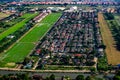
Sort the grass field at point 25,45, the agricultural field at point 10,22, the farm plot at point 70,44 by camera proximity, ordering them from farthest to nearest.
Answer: the agricultural field at point 10,22 → the grass field at point 25,45 → the farm plot at point 70,44

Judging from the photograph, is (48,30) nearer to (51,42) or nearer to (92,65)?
(51,42)

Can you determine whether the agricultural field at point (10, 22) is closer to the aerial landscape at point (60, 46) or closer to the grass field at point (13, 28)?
the aerial landscape at point (60, 46)

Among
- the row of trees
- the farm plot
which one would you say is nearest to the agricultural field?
the farm plot

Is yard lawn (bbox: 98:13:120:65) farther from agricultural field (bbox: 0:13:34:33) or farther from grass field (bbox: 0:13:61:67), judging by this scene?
agricultural field (bbox: 0:13:34:33)

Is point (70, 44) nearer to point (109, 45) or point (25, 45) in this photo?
point (109, 45)

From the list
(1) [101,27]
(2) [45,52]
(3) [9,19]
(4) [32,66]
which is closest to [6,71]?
(4) [32,66]

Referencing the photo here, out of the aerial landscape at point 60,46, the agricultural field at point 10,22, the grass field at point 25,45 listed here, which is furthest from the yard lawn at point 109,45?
the agricultural field at point 10,22

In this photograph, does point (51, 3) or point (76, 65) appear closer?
point (76, 65)
